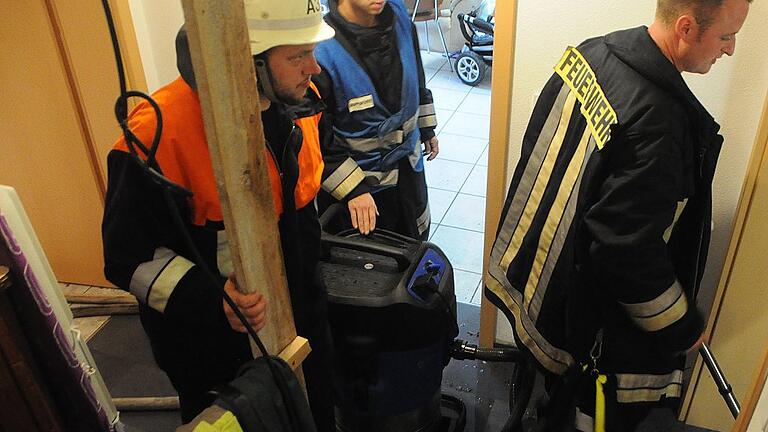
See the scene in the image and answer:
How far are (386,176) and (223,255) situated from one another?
819 millimetres

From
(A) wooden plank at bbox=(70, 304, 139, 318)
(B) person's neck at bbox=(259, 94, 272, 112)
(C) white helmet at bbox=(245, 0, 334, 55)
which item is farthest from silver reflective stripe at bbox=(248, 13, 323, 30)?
(A) wooden plank at bbox=(70, 304, 139, 318)

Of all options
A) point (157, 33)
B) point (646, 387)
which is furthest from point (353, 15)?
point (646, 387)

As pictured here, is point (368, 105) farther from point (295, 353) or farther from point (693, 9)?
point (295, 353)

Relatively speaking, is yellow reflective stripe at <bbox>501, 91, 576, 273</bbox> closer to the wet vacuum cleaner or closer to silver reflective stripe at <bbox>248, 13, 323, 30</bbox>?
the wet vacuum cleaner

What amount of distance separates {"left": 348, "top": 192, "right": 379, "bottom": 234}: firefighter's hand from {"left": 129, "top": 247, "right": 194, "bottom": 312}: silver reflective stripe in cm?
72

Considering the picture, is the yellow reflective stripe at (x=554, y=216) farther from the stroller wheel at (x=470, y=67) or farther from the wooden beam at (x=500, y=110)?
the stroller wheel at (x=470, y=67)

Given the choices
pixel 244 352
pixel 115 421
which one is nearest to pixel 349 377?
pixel 244 352

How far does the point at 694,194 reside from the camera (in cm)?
132

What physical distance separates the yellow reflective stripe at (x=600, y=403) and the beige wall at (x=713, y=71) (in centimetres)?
61

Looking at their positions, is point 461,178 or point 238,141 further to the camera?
point 461,178

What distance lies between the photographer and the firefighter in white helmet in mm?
1134

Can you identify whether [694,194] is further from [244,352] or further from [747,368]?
[244,352]

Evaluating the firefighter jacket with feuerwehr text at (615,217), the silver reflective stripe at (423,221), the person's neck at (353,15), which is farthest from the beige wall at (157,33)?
the firefighter jacket with feuerwehr text at (615,217)

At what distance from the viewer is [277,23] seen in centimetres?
114
